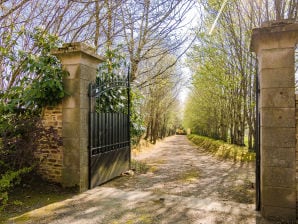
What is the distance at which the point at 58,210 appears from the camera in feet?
13.3

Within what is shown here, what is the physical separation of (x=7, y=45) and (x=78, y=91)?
2.57 meters

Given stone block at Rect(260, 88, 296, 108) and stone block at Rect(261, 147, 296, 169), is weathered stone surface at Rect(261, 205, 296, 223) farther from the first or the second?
stone block at Rect(260, 88, 296, 108)

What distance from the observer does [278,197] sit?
146 inches

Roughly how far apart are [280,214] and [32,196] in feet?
14.7

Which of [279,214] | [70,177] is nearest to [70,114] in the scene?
[70,177]

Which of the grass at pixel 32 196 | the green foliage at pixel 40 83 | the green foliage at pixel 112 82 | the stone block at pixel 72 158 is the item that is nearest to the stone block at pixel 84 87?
the green foliage at pixel 40 83

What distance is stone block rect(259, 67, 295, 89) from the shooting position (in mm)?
3664

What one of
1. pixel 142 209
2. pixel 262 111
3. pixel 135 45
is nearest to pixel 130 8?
pixel 135 45

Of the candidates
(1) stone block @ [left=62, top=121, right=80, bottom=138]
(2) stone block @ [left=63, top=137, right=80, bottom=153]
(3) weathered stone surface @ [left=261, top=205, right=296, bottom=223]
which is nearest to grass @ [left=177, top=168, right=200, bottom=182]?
(3) weathered stone surface @ [left=261, top=205, right=296, bottom=223]

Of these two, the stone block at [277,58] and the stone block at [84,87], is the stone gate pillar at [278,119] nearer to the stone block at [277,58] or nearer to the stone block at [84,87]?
the stone block at [277,58]

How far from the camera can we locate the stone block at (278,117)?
365cm

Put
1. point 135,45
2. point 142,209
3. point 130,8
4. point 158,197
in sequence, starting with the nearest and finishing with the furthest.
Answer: point 142,209
point 158,197
point 130,8
point 135,45

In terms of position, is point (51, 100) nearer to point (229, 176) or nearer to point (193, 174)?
point (193, 174)

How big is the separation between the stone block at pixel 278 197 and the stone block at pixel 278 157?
0.38 m
